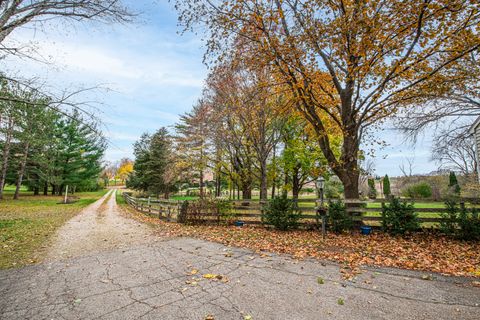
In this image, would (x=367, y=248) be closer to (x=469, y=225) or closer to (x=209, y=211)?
(x=469, y=225)

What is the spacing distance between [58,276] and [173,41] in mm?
8034

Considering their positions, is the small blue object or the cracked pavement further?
the small blue object

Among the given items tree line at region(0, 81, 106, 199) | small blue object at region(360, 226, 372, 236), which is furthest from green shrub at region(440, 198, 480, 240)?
tree line at region(0, 81, 106, 199)

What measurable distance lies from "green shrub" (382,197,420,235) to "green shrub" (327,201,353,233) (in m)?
1.06

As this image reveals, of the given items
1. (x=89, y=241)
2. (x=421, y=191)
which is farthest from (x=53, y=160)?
(x=421, y=191)

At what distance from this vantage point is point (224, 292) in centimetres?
341

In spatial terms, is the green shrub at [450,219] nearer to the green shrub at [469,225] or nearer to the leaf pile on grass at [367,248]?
the green shrub at [469,225]

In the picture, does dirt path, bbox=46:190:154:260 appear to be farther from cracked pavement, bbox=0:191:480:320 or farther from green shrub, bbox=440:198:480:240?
green shrub, bbox=440:198:480:240

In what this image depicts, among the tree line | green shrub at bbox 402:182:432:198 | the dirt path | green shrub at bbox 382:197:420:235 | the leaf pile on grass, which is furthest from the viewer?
green shrub at bbox 402:182:432:198

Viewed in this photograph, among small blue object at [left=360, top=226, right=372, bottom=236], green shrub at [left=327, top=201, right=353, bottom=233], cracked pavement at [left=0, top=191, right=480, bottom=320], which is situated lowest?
cracked pavement at [left=0, top=191, right=480, bottom=320]

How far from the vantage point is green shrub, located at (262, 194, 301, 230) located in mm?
8047

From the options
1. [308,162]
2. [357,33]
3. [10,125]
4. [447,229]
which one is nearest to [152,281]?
[447,229]

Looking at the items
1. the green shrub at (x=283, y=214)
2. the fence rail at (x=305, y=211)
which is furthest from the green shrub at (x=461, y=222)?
the green shrub at (x=283, y=214)

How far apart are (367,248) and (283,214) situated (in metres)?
2.87
